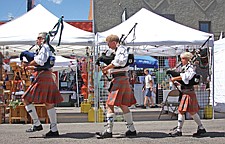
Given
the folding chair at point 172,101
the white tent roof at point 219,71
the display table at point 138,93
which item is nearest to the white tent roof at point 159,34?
the folding chair at point 172,101

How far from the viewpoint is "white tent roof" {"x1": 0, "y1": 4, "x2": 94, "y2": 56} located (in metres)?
10.1

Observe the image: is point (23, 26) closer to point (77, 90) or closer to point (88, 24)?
point (77, 90)

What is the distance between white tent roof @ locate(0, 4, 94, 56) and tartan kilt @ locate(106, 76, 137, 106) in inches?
127

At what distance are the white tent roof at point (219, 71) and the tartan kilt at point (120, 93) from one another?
6.07m

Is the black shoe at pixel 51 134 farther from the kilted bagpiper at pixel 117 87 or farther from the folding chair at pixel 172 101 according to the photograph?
the folding chair at pixel 172 101

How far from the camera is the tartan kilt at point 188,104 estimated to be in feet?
23.9

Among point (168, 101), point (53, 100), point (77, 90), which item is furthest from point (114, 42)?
point (77, 90)

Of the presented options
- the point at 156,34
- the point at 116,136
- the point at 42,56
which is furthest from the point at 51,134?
the point at 156,34

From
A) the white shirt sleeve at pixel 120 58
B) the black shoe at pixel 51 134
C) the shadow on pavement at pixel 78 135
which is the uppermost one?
the white shirt sleeve at pixel 120 58

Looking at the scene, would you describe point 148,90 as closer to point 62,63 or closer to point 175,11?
point 62,63

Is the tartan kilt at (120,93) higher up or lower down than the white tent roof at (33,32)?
lower down

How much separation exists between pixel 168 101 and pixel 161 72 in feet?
23.3

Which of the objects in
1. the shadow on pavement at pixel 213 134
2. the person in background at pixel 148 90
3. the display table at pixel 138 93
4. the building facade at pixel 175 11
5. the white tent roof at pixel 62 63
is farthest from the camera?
the building facade at pixel 175 11

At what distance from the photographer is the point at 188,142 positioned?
267 inches
